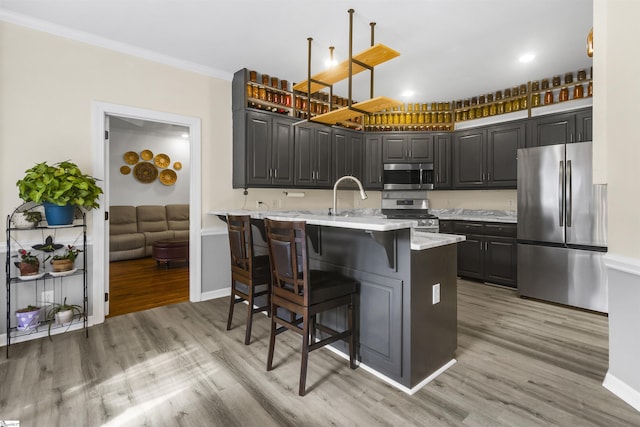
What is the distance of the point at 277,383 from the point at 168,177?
621cm

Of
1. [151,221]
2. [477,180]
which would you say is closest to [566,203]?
[477,180]

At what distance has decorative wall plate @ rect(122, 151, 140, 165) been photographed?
6.62m

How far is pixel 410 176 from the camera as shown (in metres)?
5.29

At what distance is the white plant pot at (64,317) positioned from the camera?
9.46 feet

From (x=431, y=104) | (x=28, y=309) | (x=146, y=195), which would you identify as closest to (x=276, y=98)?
(x=431, y=104)

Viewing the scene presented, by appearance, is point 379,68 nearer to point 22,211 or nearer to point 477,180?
point 477,180

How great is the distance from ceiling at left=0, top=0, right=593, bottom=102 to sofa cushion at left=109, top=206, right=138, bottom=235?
3851 millimetres

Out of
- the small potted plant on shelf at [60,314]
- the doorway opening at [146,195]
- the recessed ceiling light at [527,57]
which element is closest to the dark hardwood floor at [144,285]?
the doorway opening at [146,195]

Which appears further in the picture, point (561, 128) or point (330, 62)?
point (561, 128)

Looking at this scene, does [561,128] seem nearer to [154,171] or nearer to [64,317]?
[64,317]

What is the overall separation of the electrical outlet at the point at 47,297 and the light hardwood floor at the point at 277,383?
35cm

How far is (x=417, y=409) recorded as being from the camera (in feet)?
6.12

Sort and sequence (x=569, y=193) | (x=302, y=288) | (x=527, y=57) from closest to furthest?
(x=302, y=288)
(x=569, y=193)
(x=527, y=57)

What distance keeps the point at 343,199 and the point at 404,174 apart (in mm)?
1105
